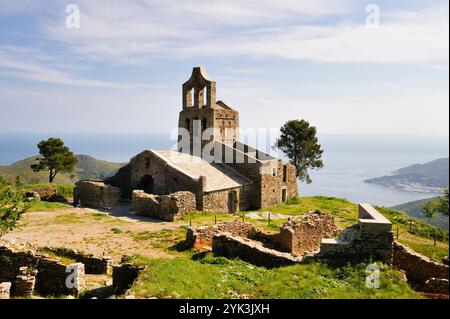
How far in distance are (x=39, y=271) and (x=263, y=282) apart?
26.9ft

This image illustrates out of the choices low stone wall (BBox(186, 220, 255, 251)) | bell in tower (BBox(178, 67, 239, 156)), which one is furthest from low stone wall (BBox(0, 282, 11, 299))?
bell in tower (BBox(178, 67, 239, 156))

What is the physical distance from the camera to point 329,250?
44.8 ft

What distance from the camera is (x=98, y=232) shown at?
23922 millimetres

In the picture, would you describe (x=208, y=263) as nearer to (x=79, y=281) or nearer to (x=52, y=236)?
(x=79, y=281)

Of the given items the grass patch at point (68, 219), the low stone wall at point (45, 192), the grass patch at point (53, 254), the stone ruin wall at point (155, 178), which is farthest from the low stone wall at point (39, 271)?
the low stone wall at point (45, 192)

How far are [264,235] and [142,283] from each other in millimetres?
10068

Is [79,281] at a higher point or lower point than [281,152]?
lower

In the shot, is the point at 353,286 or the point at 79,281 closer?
the point at 353,286

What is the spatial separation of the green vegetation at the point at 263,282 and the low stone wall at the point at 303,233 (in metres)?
4.99

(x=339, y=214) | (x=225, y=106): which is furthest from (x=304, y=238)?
(x=225, y=106)

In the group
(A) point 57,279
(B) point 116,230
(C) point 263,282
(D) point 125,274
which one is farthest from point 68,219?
(C) point 263,282

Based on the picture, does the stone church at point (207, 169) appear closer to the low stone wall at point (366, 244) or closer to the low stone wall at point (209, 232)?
the low stone wall at point (209, 232)

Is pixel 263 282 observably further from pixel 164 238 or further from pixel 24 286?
pixel 164 238

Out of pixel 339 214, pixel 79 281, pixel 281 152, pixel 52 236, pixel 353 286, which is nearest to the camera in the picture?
pixel 353 286
